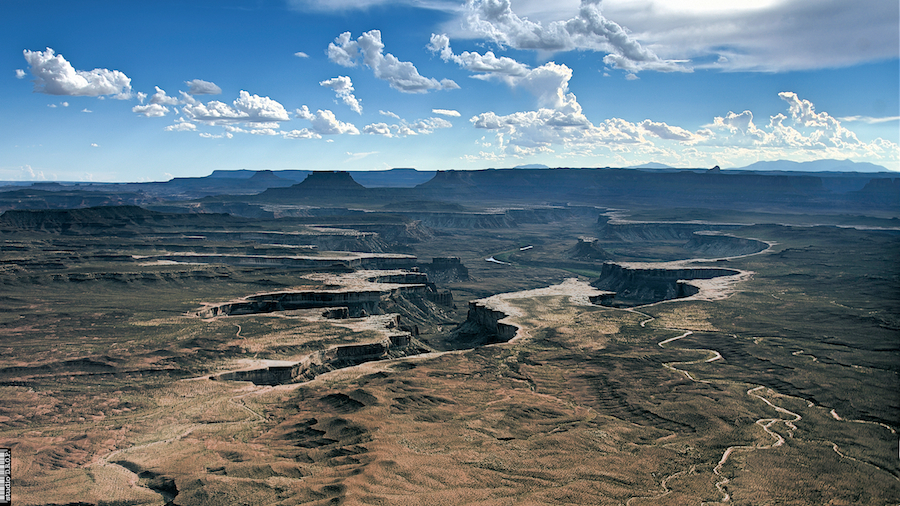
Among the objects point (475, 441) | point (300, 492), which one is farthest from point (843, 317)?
point (300, 492)

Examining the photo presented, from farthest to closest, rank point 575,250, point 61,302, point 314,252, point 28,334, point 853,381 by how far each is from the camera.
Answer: point 575,250, point 314,252, point 61,302, point 28,334, point 853,381

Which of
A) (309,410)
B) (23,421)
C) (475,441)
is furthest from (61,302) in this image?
(475,441)

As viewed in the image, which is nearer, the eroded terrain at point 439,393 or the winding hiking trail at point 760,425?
the eroded terrain at point 439,393

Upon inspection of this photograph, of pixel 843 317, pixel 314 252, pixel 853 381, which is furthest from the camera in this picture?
pixel 314 252

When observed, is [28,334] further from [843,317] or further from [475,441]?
[843,317]

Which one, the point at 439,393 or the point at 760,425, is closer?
the point at 760,425

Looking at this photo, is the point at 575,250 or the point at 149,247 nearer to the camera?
the point at 149,247

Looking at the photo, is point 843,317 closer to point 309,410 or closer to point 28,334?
point 309,410

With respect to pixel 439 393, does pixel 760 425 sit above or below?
below

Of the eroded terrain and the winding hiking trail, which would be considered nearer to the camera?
the eroded terrain
